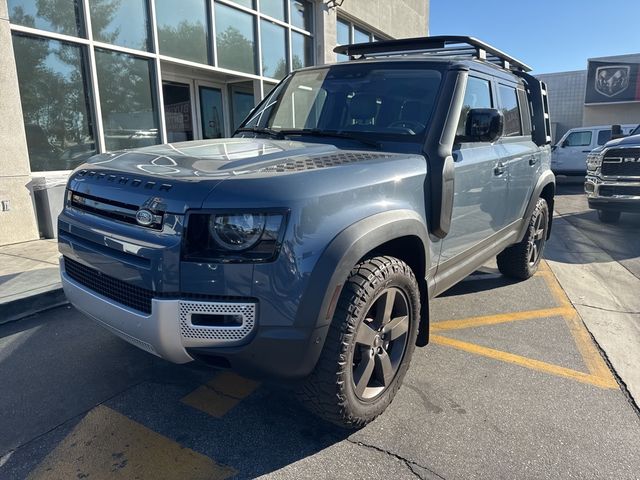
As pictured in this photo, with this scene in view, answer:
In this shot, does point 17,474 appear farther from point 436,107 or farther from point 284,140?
point 436,107

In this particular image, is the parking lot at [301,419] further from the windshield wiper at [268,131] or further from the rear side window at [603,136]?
the rear side window at [603,136]

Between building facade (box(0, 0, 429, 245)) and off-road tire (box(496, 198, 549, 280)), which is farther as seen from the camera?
building facade (box(0, 0, 429, 245))

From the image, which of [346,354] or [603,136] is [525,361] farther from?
[603,136]

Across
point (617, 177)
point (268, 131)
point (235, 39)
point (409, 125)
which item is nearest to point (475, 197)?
point (409, 125)

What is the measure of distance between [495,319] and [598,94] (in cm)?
2701

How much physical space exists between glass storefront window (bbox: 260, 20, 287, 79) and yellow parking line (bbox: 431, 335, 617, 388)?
27.0ft

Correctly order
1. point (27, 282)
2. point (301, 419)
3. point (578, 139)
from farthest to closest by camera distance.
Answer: point (578, 139), point (27, 282), point (301, 419)

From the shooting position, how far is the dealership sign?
2519 cm

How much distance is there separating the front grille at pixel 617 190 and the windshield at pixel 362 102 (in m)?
6.37

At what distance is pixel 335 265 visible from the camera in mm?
2088

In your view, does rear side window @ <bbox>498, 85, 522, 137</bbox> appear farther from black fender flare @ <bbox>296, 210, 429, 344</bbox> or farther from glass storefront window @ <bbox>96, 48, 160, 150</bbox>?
→ glass storefront window @ <bbox>96, 48, 160, 150</bbox>

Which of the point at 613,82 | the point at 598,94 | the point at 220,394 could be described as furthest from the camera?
the point at 598,94

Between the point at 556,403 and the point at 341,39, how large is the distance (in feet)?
39.3

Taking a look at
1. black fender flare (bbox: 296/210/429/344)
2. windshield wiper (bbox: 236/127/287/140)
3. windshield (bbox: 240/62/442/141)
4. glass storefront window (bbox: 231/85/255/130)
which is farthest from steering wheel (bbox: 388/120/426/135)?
glass storefront window (bbox: 231/85/255/130)
